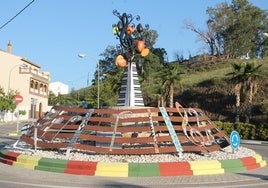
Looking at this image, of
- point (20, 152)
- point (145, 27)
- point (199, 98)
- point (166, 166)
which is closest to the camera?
point (166, 166)

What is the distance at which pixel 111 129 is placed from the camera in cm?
1438

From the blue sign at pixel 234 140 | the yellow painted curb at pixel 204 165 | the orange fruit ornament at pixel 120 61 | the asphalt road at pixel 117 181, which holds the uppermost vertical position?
the orange fruit ornament at pixel 120 61

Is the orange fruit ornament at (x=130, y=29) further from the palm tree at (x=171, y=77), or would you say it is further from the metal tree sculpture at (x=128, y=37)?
the palm tree at (x=171, y=77)

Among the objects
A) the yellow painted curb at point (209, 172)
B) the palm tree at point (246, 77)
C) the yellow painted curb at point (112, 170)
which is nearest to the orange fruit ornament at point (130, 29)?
the yellow painted curb at point (112, 170)

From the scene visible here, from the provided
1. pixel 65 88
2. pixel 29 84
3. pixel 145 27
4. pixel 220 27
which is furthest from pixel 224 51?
pixel 65 88

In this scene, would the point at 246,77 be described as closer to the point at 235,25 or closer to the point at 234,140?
the point at 234,140

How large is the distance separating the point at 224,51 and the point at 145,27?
58193mm

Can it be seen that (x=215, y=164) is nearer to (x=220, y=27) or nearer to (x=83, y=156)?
(x=83, y=156)

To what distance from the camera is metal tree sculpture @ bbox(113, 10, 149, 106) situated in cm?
1842

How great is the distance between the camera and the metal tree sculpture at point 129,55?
18422mm

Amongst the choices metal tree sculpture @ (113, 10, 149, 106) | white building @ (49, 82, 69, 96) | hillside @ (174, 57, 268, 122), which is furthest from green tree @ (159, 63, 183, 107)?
white building @ (49, 82, 69, 96)

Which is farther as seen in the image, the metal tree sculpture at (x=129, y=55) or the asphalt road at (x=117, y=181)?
the metal tree sculpture at (x=129, y=55)

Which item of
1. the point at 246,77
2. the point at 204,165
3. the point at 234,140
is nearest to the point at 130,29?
the point at 234,140

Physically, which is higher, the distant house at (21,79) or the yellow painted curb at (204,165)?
the distant house at (21,79)
